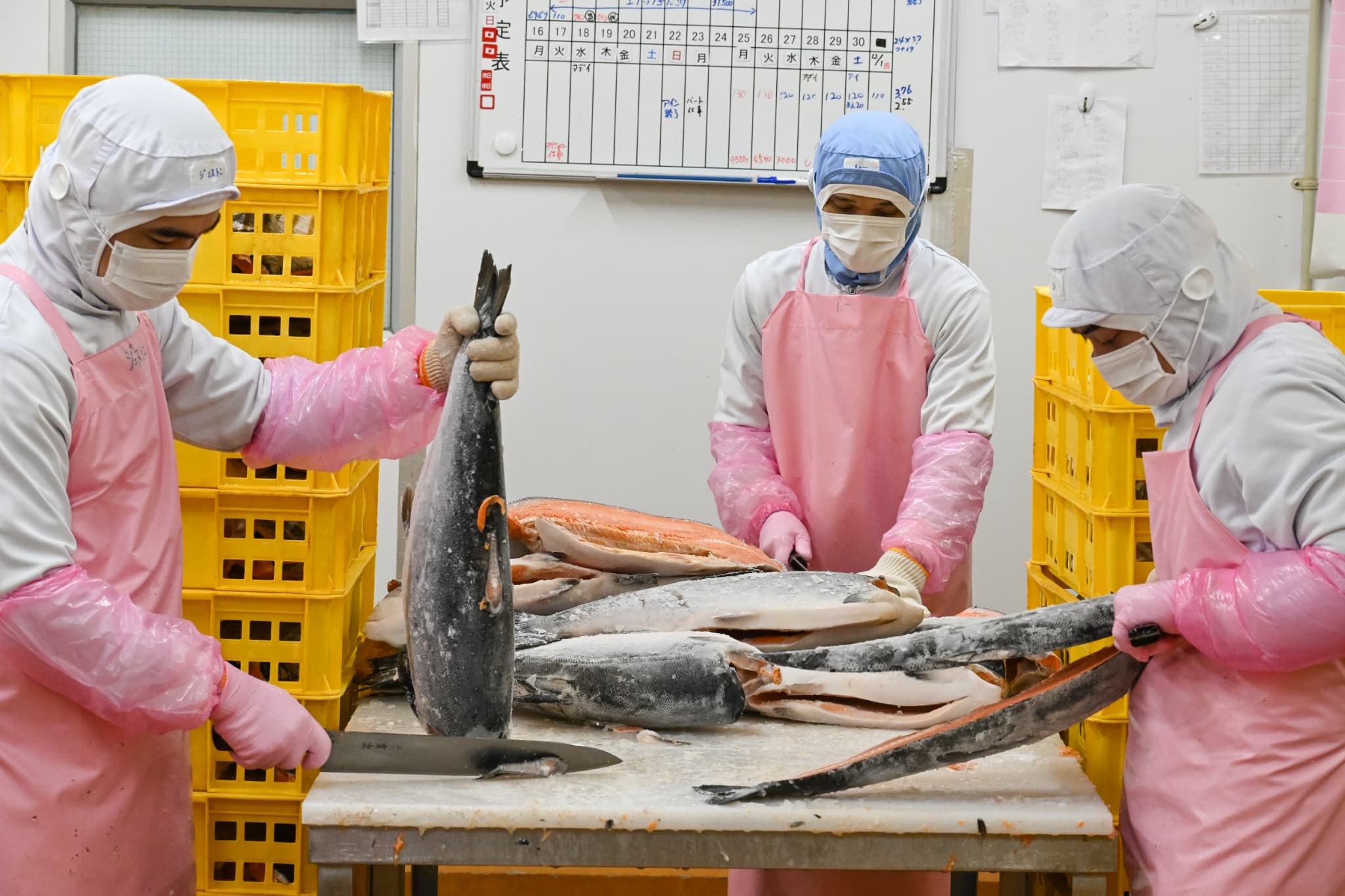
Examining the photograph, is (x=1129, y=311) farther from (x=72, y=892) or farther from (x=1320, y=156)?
(x=1320, y=156)

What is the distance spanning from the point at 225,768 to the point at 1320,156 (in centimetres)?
410

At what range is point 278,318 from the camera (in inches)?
93.6

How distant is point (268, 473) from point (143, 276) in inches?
22.8

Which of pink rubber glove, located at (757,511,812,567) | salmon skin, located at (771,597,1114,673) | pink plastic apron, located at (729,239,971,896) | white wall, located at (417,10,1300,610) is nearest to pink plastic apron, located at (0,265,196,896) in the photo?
salmon skin, located at (771,597,1114,673)

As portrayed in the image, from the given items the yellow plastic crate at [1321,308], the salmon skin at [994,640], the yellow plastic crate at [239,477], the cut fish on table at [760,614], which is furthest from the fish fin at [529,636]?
the yellow plastic crate at [1321,308]

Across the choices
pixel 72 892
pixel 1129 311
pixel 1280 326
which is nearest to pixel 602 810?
pixel 72 892

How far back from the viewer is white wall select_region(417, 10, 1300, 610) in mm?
4746

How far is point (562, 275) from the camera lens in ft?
15.8

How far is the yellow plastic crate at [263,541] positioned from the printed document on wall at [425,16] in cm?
278

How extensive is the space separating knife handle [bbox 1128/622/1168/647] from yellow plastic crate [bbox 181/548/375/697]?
1313 millimetres

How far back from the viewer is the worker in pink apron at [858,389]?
295 centimetres

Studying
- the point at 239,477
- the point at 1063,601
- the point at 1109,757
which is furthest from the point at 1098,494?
Result: the point at 239,477

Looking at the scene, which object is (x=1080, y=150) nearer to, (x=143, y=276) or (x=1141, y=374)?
(x=1141, y=374)

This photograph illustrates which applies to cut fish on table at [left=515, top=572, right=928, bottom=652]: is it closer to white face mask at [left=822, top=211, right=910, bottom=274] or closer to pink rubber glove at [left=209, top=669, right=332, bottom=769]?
pink rubber glove at [left=209, top=669, right=332, bottom=769]
